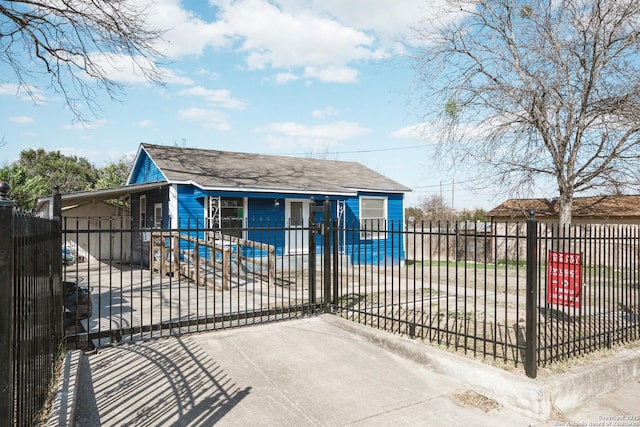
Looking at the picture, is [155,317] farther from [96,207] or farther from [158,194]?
[96,207]

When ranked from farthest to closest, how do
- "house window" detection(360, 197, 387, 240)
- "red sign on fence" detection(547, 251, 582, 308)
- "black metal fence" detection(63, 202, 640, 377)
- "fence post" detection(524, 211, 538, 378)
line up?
"house window" detection(360, 197, 387, 240)
"red sign on fence" detection(547, 251, 582, 308)
"black metal fence" detection(63, 202, 640, 377)
"fence post" detection(524, 211, 538, 378)

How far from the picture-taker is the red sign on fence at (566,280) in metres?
5.63

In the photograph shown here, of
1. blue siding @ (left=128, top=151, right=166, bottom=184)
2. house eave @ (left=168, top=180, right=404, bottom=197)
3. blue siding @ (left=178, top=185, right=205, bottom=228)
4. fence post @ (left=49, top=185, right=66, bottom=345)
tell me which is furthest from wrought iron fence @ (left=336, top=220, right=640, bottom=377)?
blue siding @ (left=128, top=151, right=166, bottom=184)

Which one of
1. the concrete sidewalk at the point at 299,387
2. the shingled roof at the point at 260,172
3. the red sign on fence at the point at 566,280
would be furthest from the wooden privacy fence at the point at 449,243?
the shingled roof at the point at 260,172

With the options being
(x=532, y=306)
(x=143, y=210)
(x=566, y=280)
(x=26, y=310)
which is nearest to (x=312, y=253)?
(x=532, y=306)

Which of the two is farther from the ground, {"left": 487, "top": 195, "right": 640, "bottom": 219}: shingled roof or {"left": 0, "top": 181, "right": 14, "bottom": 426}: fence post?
{"left": 487, "top": 195, "right": 640, "bottom": 219}: shingled roof

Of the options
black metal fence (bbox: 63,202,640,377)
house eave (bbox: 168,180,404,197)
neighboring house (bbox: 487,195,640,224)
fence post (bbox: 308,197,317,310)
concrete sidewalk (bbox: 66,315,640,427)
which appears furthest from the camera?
neighboring house (bbox: 487,195,640,224)

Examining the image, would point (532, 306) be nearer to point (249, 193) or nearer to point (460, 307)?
point (460, 307)

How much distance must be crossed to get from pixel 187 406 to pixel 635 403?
4377mm

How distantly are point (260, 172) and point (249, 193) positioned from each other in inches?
106

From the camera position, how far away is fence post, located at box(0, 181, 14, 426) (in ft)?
6.66

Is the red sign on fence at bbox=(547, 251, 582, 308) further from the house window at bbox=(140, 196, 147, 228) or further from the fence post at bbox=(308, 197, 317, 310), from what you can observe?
the house window at bbox=(140, 196, 147, 228)

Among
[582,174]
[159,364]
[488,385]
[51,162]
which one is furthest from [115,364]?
[51,162]

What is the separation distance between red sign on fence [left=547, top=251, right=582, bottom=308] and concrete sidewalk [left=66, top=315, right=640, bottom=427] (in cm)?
119
